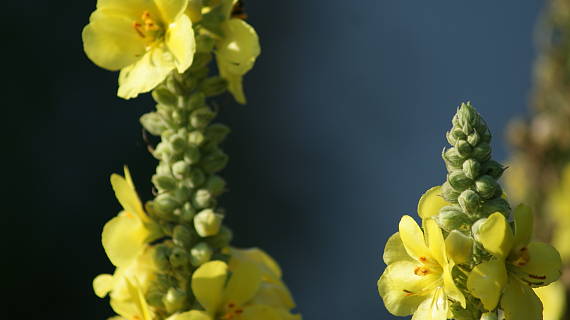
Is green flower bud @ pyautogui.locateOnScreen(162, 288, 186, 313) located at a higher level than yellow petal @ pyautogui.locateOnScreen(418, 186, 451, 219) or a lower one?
lower

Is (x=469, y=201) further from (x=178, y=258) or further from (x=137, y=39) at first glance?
(x=137, y=39)

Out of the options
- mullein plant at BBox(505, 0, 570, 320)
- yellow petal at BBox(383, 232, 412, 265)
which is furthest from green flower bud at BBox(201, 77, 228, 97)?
mullein plant at BBox(505, 0, 570, 320)

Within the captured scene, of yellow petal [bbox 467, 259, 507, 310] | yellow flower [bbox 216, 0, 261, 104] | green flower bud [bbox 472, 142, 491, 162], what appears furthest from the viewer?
yellow flower [bbox 216, 0, 261, 104]

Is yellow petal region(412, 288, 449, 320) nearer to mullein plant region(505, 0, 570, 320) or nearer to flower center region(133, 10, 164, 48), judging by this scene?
flower center region(133, 10, 164, 48)

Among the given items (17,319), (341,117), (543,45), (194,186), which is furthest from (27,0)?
(194,186)

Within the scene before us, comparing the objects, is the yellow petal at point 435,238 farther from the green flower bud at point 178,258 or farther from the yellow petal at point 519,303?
the green flower bud at point 178,258

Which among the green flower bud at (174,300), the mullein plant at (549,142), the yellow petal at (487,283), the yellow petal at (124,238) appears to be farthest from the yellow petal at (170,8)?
the mullein plant at (549,142)

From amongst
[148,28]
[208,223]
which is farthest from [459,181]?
[148,28]

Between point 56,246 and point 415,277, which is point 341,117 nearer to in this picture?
point 56,246
